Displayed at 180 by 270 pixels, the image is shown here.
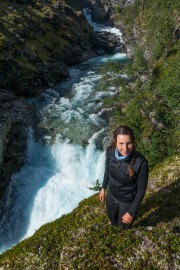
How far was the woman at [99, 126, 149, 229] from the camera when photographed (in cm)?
784

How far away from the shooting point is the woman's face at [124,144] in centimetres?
771

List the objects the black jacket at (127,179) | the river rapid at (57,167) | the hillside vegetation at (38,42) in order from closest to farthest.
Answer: the black jacket at (127,179) → the river rapid at (57,167) → the hillside vegetation at (38,42)

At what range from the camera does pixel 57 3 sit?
306ft

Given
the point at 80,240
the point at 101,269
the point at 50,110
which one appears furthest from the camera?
the point at 50,110

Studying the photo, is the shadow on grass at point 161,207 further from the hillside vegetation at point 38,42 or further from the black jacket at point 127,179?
the hillside vegetation at point 38,42

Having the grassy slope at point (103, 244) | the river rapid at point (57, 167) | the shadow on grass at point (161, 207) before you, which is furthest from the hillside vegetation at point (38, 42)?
the grassy slope at point (103, 244)

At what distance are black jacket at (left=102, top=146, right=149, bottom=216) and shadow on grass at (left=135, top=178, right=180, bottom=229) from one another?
3.21 meters

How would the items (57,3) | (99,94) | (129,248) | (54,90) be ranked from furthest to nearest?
1. (57,3)
2. (54,90)
3. (99,94)
4. (129,248)

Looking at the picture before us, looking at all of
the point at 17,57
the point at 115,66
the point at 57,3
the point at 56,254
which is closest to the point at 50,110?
the point at 115,66

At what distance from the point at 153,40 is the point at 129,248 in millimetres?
53018

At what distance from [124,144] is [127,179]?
1230mm

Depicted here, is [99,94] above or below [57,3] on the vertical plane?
below

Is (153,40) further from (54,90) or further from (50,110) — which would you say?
(50,110)

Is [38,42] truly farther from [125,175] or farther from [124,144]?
[124,144]
